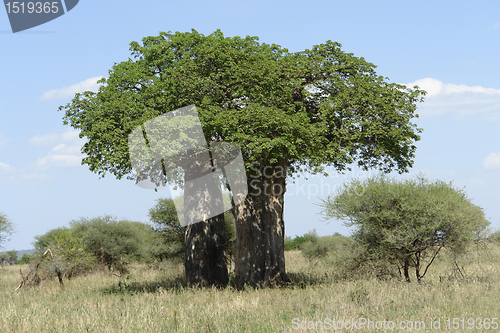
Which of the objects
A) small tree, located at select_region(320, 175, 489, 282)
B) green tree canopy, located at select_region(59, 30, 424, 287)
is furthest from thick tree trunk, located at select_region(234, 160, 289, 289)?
small tree, located at select_region(320, 175, 489, 282)

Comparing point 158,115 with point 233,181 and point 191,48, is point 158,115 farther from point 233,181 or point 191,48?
point 233,181

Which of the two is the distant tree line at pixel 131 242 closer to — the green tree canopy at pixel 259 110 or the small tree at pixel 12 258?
the green tree canopy at pixel 259 110

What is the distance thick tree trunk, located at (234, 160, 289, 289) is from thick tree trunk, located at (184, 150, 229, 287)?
1.59 meters

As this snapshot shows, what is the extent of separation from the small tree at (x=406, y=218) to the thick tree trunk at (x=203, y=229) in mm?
Result: 4992

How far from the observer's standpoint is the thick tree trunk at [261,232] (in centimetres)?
1709

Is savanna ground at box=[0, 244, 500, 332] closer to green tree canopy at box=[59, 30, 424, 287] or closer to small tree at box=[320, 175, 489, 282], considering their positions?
small tree at box=[320, 175, 489, 282]

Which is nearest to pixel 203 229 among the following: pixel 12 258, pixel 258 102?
pixel 258 102

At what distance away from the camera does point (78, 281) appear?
23547 millimetres

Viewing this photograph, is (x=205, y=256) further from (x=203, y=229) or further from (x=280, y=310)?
(x=280, y=310)

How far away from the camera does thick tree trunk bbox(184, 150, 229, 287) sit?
1806cm

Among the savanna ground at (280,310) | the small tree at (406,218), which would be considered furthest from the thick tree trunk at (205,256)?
the small tree at (406,218)

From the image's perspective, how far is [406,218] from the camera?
49.8 ft

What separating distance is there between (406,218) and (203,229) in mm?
8083

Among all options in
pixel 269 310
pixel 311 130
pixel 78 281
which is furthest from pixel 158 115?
pixel 78 281
